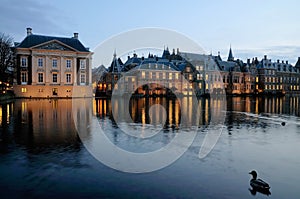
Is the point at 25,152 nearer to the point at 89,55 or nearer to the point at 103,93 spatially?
the point at 89,55

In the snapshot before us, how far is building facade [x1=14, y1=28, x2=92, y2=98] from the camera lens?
6444 cm

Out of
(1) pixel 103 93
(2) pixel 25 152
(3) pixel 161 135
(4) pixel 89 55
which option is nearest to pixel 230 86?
(1) pixel 103 93

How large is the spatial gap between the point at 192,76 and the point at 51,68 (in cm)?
4416

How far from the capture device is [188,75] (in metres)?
90.9

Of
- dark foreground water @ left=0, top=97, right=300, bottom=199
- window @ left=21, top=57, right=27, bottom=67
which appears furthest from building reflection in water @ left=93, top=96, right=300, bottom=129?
window @ left=21, top=57, right=27, bottom=67

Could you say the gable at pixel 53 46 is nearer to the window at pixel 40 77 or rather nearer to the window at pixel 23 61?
the window at pixel 23 61

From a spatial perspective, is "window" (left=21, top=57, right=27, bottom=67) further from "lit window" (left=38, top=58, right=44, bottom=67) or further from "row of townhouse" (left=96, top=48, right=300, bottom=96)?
"row of townhouse" (left=96, top=48, right=300, bottom=96)

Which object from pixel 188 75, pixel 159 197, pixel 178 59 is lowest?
pixel 159 197

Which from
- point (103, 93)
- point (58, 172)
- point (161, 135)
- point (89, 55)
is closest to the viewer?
point (58, 172)

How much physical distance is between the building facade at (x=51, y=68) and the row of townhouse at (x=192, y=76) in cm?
1831

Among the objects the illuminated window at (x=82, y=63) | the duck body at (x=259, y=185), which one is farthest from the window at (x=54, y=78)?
the duck body at (x=259, y=185)

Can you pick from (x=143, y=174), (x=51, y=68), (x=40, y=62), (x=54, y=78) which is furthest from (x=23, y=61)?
(x=143, y=174)

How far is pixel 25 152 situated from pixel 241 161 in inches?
373

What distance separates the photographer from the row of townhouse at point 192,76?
85562mm
